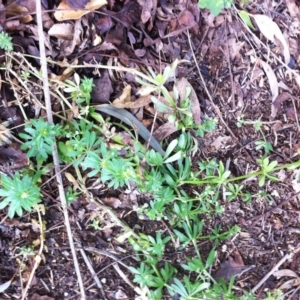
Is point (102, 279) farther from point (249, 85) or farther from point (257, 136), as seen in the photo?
point (249, 85)

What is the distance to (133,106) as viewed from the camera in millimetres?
1655

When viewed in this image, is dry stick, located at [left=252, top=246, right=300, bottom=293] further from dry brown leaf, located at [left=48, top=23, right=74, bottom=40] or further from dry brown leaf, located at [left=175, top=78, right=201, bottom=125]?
dry brown leaf, located at [left=48, top=23, right=74, bottom=40]

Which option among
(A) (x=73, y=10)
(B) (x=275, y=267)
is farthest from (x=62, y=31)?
(B) (x=275, y=267)

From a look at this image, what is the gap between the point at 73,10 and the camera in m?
1.58

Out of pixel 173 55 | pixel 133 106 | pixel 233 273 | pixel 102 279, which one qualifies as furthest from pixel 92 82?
pixel 233 273

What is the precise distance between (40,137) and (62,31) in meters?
0.38

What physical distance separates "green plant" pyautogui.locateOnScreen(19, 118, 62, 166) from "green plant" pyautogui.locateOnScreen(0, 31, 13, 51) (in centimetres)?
25

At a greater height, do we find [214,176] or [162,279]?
[214,176]

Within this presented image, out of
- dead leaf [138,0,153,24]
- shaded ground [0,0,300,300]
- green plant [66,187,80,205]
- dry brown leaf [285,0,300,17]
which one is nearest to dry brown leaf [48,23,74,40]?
shaded ground [0,0,300,300]

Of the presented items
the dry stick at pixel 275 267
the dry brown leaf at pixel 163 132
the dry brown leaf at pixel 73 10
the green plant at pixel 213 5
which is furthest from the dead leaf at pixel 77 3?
the dry stick at pixel 275 267

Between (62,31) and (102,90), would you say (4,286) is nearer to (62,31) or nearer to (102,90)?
(102,90)

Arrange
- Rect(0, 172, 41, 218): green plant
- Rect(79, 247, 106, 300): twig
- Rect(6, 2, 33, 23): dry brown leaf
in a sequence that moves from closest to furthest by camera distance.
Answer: Rect(0, 172, 41, 218): green plant < Rect(6, 2, 33, 23): dry brown leaf < Rect(79, 247, 106, 300): twig

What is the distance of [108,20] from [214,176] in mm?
647

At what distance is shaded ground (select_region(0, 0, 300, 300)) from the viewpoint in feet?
5.31
